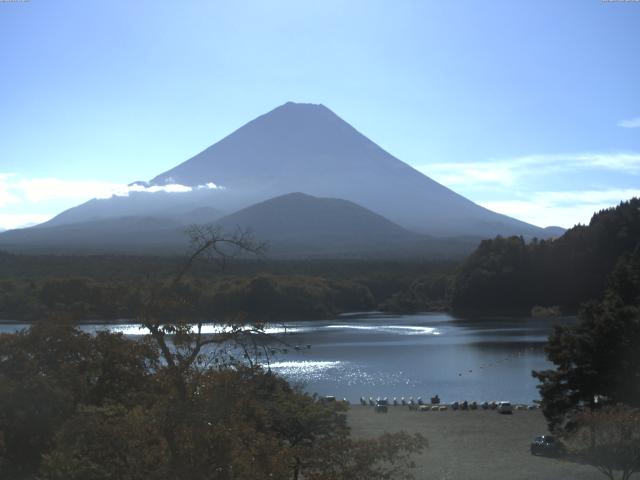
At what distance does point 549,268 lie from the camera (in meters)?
44.7

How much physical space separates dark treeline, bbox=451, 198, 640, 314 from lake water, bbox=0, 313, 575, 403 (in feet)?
14.5

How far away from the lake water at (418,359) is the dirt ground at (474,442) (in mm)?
2472

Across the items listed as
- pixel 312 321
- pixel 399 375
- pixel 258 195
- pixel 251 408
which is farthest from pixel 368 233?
pixel 251 408

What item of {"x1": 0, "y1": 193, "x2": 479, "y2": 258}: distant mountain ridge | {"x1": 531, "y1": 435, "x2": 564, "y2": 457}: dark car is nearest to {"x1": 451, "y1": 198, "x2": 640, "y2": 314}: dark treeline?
{"x1": 531, "y1": 435, "x2": 564, "y2": 457}: dark car

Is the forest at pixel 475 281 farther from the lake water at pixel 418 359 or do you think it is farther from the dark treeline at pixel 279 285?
the lake water at pixel 418 359

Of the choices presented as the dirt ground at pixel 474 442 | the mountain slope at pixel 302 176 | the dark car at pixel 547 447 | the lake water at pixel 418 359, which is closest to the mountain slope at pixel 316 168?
the mountain slope at pixel 302 176

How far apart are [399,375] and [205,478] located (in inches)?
808

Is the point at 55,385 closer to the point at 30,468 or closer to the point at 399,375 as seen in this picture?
the point at 30,468

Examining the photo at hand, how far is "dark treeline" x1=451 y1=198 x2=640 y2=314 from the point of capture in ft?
140

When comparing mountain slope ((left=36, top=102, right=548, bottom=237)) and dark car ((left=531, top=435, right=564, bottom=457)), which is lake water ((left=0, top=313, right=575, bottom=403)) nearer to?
dark car ((left=531, top=435, right=564, bottom=457))

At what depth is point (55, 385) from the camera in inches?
231

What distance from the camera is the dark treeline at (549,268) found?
4272cm

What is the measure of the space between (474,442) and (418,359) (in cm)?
1272

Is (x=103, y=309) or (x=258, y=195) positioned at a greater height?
(x=258, y=195)
